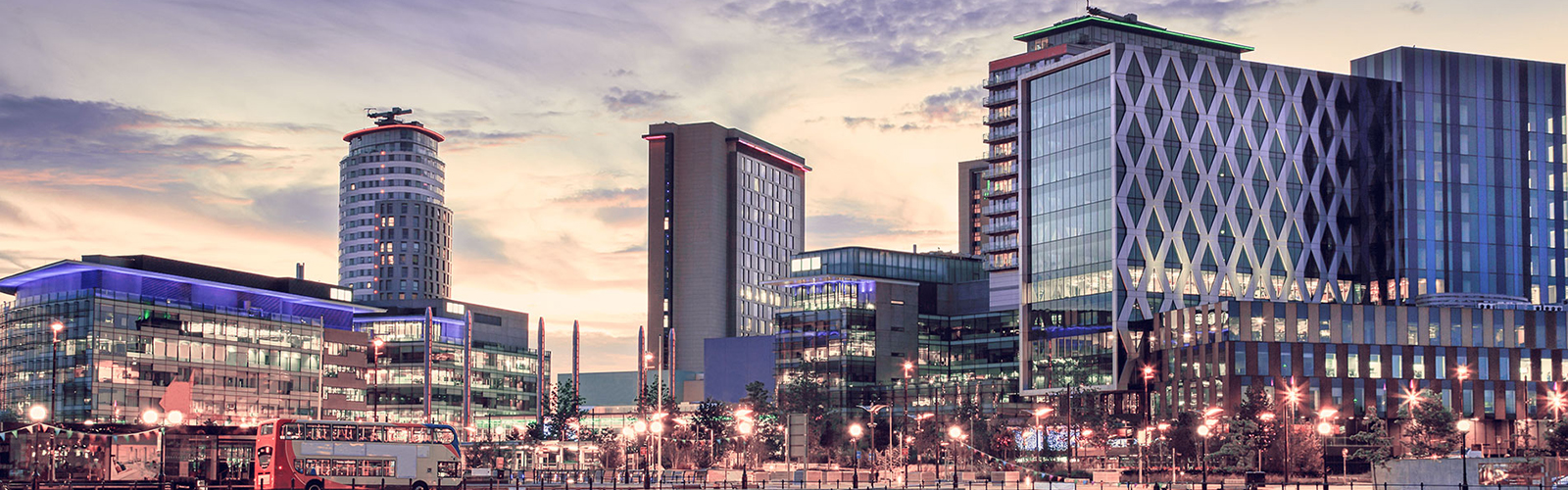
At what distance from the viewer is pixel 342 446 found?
85062 millimetres

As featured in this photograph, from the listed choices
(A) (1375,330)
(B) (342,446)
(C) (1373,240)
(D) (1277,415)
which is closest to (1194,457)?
(D) (1277,415)

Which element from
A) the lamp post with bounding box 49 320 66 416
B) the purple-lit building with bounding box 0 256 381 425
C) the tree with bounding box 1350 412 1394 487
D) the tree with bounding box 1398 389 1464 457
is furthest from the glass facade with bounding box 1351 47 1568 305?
the lamp post with bounding box 49 320 66 416

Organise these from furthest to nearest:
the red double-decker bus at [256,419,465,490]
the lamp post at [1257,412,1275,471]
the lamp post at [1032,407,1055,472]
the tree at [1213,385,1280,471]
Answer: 1. the lamp post at [1257,412,1275,471]
2. the tree at [1213,385,1280,471]
3. the lamp post at [1032,407,1055,472]
4. the red double-decker bus at [256,419,465,490]

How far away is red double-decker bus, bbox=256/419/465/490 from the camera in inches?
3265

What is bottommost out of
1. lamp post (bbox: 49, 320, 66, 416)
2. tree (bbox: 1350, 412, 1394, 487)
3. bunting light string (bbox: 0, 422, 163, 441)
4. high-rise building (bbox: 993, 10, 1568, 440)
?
tree (bbox: 1350, 412, 1394, 487)

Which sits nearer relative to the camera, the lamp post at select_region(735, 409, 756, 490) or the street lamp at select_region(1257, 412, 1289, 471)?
the street lamp at select_region(1257, 412, 1289, 471)

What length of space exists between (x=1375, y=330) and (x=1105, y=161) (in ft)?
117

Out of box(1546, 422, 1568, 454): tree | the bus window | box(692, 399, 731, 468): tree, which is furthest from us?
box(692, 399, 731, 468): tree

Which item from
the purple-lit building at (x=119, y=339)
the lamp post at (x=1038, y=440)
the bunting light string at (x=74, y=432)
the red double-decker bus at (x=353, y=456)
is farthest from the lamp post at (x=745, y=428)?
the purple-lit building at (x=119, y=339)

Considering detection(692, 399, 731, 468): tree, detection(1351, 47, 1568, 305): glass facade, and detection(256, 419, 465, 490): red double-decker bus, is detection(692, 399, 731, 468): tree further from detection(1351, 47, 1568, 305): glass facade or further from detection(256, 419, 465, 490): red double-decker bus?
detection(256, 419, 465, 490): red double-decker bus

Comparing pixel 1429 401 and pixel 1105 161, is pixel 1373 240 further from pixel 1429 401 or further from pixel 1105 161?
pixel 1429 401

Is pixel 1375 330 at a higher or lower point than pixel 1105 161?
lower

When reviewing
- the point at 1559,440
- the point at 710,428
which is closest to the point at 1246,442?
the point at 1559,440

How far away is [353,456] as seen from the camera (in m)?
85.4
